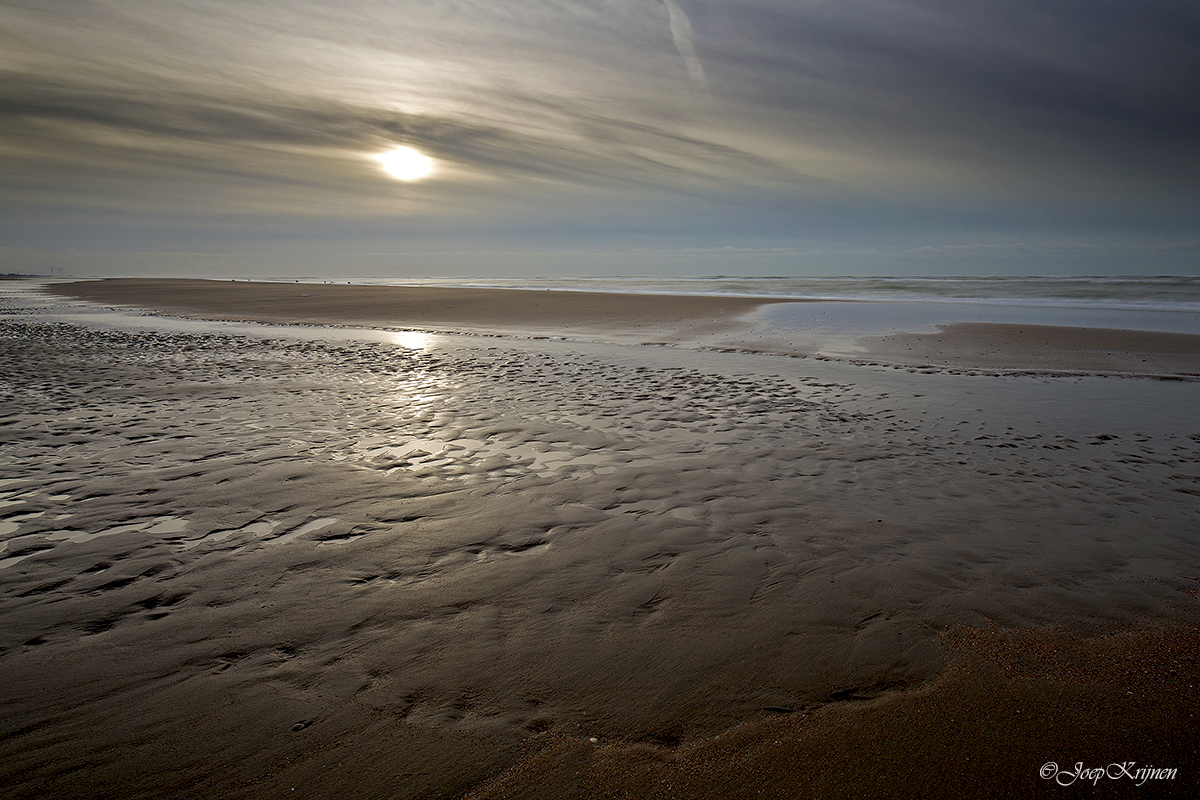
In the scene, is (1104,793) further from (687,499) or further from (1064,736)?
(687,499)

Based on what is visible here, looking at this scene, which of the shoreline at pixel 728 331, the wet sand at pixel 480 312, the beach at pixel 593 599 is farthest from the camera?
the wet sand at pixel 480 312

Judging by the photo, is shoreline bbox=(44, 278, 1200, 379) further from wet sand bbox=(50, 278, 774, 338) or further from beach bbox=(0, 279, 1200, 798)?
beach bbox=(0, 279, 1200, 798)

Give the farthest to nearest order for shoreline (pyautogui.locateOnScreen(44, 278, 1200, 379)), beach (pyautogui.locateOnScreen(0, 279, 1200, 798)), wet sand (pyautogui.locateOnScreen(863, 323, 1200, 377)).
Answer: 1. shoreline (pyautogui.locateOnScreen(44, 278, 1200, 379))
2. wet sand (pyautogui.locateOnScreen(863, 323, 1200, 377))
3. beach (pyautogui.locateOnScreen(0, 279, 1200, 798))

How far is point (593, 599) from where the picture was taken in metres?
3.92

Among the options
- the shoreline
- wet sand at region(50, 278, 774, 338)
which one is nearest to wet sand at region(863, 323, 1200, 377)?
the shoreline

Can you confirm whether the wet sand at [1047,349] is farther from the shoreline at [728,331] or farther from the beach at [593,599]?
the beach at [593,599]

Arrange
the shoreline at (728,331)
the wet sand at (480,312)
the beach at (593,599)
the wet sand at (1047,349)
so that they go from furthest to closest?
the wet sand at (480,312) → the shoreline at (728,331) → the wet sand at (1047,349) → the beach at (593,599)

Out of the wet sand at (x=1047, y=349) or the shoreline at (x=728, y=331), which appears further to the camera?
the shoreline at (x=728, y=331)

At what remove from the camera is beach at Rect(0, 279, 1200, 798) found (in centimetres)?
266

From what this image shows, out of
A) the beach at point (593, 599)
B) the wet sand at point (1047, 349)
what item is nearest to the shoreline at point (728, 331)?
the wet sand at point (1047, 349)

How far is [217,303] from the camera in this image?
3288 cm

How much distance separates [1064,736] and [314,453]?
6693 mm

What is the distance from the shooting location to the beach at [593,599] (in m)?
2.66

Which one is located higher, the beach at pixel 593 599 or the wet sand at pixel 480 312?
the wet sand at pixel 480 312
